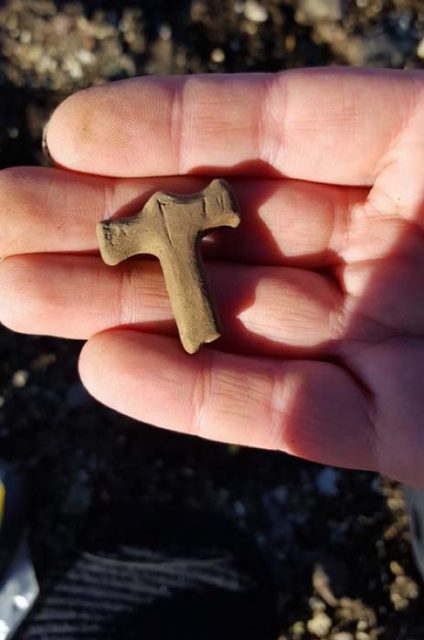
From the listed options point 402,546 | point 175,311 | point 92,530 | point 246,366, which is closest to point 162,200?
point 175,311

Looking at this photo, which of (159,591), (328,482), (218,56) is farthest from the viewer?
(218,56)

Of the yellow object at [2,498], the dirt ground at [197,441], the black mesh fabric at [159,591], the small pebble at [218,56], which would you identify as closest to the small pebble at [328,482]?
the dirt ground at [197,441]

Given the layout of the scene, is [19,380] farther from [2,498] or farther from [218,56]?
[218,56]

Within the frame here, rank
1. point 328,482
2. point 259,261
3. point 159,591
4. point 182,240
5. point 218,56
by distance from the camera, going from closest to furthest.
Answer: point 182,240
point 259,261
point 159,591
point 328,482
point 218,56

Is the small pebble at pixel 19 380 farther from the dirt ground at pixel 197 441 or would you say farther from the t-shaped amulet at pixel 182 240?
the t-shaped amulet at pixel 182 240

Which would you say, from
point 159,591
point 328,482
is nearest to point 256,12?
point 328,482

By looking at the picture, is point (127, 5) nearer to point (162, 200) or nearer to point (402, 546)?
point (162, 200)
